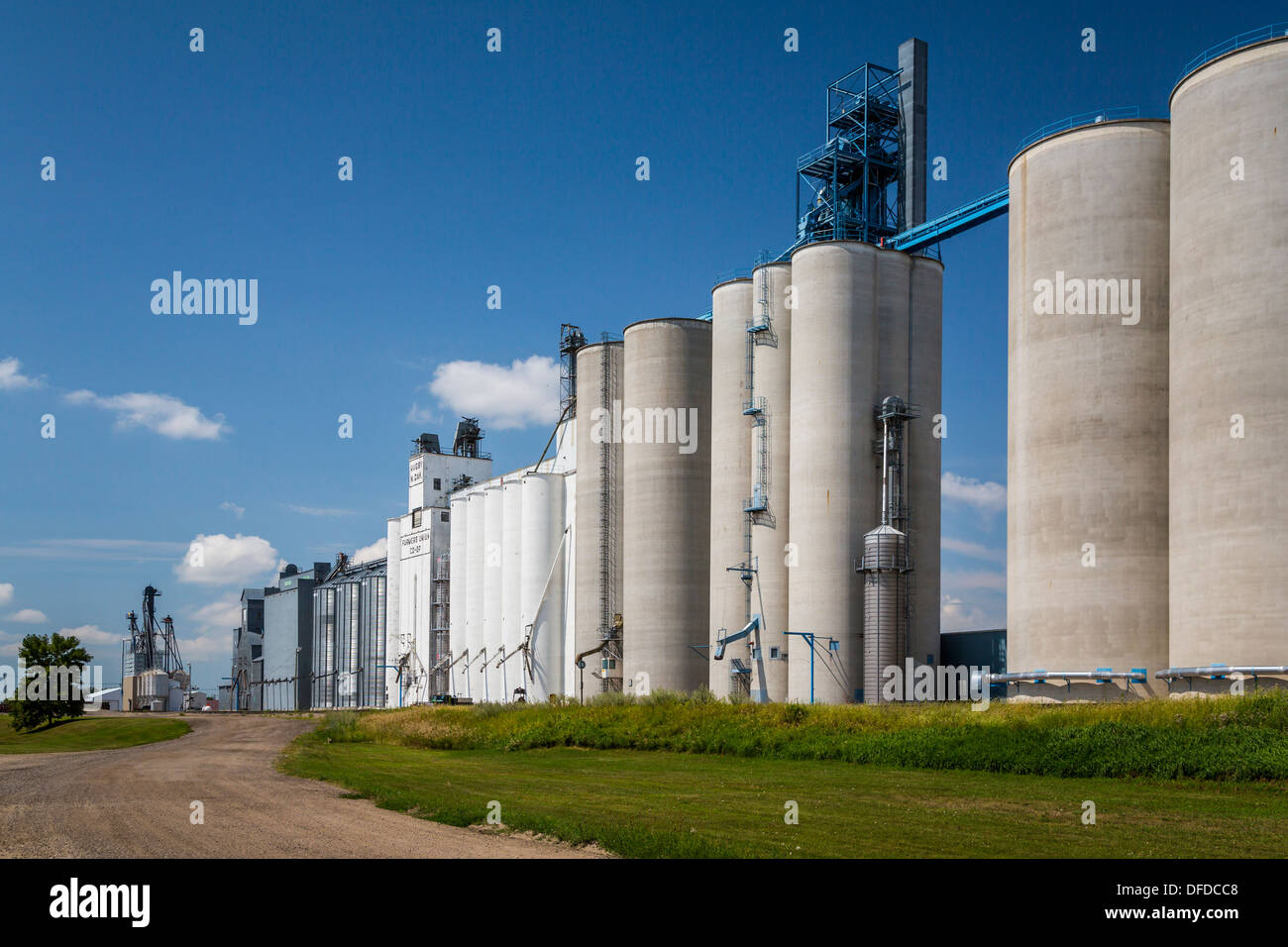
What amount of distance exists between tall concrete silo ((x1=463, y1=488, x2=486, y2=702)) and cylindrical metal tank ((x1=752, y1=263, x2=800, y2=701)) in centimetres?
4045

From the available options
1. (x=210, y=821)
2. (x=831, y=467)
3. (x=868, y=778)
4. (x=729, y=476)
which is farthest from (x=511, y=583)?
(x=210, y=821)

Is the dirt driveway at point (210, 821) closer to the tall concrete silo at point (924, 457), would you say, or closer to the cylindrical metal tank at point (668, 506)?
the tall concrete silo at point (924, 457)

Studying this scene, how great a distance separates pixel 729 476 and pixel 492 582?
3722cm

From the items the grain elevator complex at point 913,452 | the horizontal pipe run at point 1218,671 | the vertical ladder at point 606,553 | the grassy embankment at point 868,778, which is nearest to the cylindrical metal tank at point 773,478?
the grain elevator complex at point 913,452

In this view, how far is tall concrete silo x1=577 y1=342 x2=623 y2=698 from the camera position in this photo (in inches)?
3236

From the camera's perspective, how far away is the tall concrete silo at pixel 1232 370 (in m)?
39.1

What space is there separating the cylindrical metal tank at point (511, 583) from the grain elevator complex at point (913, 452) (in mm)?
307

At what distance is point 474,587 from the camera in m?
105

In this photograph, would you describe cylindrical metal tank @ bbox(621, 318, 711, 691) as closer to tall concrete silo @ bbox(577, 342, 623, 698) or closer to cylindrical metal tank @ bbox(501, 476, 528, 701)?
tall concrete silo @ bbox(577, 342, 623, 698)

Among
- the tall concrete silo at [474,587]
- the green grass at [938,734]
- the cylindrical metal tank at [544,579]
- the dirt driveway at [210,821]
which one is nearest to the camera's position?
the dirt driveway at [210,821]

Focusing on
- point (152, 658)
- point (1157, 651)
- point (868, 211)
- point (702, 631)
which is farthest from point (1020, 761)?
point (152, 658)
